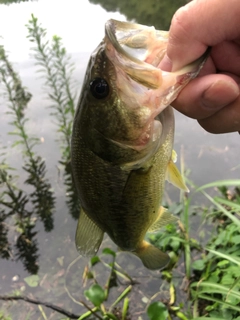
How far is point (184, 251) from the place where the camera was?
336cm

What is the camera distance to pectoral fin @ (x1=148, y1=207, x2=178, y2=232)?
1.86 m

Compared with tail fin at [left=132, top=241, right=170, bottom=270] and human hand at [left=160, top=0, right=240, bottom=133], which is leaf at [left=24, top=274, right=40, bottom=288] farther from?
human hand at [left=160, top=0, right=240, bottom=133]

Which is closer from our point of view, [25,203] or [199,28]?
[199,28]

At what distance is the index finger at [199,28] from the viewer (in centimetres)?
118

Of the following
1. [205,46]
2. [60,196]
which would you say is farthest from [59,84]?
[205,46]

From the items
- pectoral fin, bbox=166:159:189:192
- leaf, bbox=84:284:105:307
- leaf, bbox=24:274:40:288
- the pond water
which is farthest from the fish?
leaf, bbox=24:274:40:288

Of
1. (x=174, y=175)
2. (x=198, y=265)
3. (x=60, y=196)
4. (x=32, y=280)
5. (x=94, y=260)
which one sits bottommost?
(x=32, y=280)

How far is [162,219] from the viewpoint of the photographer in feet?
6.15

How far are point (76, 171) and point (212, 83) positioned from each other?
0.70 metres

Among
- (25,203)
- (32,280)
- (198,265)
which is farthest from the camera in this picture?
(25,203)

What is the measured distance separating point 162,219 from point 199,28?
40.0 inches

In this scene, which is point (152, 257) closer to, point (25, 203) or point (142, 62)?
point (142, 62)

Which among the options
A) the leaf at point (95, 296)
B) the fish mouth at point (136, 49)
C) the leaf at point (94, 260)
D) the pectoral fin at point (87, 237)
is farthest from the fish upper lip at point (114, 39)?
the leaf at point (94, 260)

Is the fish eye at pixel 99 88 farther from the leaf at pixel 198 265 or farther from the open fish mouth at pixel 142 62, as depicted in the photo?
the leaf at pixel 198 265
